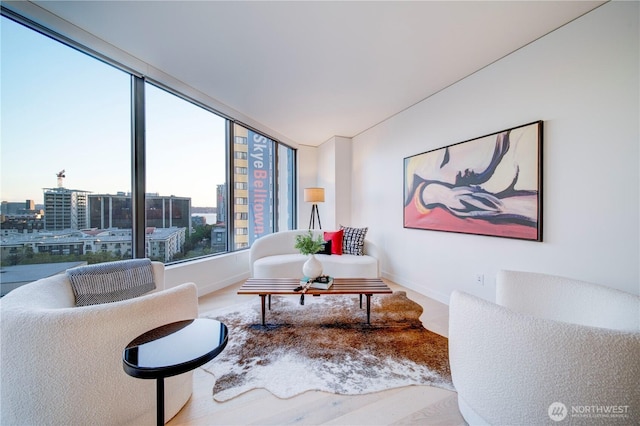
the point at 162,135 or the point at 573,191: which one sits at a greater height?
the point at 162,135

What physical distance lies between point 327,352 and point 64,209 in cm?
254

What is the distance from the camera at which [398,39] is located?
6.57 feet

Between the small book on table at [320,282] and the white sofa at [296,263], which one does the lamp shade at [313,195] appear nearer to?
the white sofa at [296,263]

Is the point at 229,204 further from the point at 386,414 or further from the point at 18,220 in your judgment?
the point at 386,414

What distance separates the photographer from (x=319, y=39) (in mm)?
2012

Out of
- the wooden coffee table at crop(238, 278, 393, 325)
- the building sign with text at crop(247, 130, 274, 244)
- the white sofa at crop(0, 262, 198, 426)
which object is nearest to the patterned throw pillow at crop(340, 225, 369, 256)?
the wooden coffee table at crop(238, 278, 393, 325)

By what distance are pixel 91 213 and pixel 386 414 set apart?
114 inches

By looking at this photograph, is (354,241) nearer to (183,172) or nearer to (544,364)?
(183,172)

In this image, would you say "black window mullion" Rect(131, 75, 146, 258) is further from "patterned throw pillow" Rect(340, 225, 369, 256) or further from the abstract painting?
the abstract painting

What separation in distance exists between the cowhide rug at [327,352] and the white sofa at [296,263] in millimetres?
589

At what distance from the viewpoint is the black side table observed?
0.86m

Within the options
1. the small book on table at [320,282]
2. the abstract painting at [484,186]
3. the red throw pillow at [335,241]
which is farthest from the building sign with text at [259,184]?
the abstract painting at [484,186]

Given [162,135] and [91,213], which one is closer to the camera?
[91,213]

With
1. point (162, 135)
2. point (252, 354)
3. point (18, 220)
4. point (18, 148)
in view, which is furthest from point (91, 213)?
point (252, 354)
